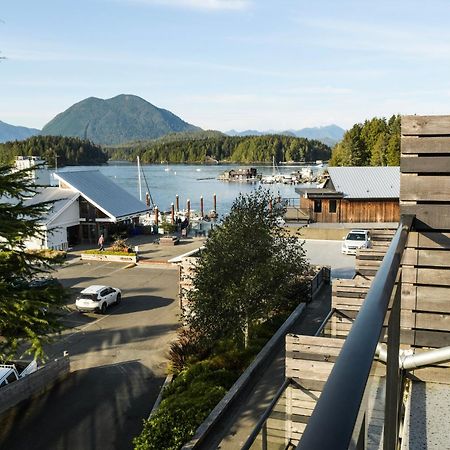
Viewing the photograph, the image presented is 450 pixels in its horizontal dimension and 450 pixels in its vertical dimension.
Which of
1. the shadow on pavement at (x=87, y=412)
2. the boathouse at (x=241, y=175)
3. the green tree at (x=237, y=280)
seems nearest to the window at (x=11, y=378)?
the shadow on pavement at (x=87, y=412)

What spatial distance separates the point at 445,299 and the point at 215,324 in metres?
10.1

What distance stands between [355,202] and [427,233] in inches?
1246

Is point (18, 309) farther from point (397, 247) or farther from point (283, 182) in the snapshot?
point (283, 182)

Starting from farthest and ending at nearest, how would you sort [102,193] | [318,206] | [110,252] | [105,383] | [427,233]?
[102,193], [318,206], [110,252], [105,383], [427,233]

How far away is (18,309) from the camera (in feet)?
37.2

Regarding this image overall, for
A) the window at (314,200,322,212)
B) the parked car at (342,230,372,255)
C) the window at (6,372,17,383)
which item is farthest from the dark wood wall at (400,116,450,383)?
the window at (314,200,322,212)

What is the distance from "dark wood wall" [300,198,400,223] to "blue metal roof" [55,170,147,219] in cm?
1351

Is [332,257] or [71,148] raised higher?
[71,148]

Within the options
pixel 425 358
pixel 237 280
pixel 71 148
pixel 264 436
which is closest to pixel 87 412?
pixel 237 280

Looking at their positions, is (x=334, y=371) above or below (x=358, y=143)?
below

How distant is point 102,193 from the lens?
38.3 metres

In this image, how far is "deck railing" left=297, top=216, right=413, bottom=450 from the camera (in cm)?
68

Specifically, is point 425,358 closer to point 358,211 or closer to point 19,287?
point 19,287

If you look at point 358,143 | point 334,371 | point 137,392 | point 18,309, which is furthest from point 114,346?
point 358,143
